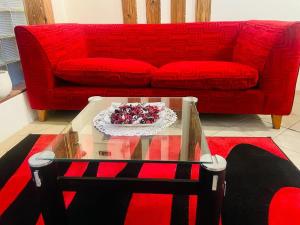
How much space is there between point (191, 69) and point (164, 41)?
1.72 feet

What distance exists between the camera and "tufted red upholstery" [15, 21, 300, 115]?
5.24 ft

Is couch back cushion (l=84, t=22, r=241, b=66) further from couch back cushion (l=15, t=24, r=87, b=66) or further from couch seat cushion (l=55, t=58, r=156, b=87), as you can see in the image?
couch seat cushion (l=55, t=58, r=156, b=87)

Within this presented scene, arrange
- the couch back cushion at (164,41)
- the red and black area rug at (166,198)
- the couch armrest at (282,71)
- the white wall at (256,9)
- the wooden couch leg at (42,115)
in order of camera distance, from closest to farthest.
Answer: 1. the red and black area rug at (166,198)
2. the couch armrest at (282,71)
3. the wooden couch leg at (42,115)
4. the couch back cushion at (164,41)
5. the white wall at (256,9)

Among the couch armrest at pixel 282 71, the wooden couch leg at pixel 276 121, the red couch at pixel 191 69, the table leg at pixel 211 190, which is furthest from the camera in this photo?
the wooden couch leg at pixel 276 121

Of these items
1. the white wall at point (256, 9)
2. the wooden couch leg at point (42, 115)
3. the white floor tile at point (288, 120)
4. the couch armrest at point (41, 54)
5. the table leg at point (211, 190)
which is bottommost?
the white floor tile at point (288, 120)

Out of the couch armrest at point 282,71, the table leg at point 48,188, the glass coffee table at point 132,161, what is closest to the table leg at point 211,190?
the glass coffee table at point 132,161

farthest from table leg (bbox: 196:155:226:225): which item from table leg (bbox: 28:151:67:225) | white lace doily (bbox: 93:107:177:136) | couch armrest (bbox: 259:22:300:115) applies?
couch armrest (bbox: 259:22:300:115)

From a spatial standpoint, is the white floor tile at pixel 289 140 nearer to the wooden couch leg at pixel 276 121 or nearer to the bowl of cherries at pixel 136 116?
the wooden couch leg at pixel 276 121

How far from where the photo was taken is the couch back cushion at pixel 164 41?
2037mm

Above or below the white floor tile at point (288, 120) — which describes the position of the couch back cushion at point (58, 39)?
A: above

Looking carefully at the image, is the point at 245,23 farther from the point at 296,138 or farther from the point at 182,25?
the point at 296,138

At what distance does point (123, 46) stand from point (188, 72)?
733 mm

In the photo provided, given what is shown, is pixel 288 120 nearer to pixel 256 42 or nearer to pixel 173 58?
pixel 256 42

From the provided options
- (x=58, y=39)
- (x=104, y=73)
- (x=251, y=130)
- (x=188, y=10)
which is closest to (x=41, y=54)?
(x=58, y=39)
